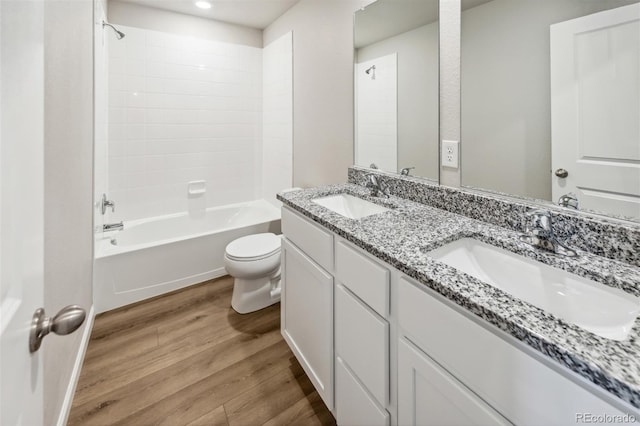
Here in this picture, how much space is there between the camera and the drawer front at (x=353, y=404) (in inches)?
41.0

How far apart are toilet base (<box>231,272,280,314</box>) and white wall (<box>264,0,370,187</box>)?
898 mm

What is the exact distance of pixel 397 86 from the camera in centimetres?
173

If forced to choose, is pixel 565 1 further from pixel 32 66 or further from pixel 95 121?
pixel 95 121

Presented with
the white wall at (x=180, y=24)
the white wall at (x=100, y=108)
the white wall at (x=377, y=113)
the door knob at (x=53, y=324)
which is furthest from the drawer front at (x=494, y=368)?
the white wall at (x=180, y=24)

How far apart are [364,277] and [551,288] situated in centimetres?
53

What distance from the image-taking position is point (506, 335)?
636mm

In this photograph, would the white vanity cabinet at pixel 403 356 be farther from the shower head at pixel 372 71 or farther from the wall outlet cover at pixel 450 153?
the shower head at pixel 372 71

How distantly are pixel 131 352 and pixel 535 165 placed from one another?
2.23 m

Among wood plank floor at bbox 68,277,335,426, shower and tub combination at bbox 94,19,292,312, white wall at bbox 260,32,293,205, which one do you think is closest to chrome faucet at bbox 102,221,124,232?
shower and tub combination at bbox 94,19,292,312

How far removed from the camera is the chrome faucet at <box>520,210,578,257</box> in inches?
36.9

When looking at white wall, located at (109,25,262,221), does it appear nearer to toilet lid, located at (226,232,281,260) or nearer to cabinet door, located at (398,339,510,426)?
toilet lid, located at (226,232,281,260)

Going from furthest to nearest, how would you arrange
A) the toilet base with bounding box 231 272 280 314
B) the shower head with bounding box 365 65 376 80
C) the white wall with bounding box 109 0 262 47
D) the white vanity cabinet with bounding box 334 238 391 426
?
1. the white wall with bounding box 109 0 262 47
2. the toilet base with bounding box 231 272 280 314
3. the shower head with bounding box 365 65 376 80
4. the white vanity cabinet with bounding box 334 238 391 426

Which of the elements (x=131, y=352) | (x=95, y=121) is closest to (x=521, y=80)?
(x=131, y=352)

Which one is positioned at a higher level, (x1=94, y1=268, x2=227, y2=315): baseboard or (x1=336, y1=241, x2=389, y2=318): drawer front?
(x1=336, y1=241, x2=389, y2=318): drawer front
